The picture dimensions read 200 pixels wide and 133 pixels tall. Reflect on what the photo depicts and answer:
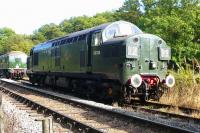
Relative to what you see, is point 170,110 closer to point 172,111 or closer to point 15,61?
point 172,111

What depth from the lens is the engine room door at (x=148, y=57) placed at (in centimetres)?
1561

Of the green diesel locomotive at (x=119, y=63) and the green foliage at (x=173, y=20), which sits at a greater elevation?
the green foliage at (x=173, y=20)

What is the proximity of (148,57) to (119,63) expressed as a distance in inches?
50.7

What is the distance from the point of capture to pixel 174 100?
1612cm

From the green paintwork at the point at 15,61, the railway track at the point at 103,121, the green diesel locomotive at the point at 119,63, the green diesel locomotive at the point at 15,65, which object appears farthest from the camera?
the green paintwork at the point at 15,61

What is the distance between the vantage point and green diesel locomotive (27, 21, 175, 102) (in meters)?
15.1

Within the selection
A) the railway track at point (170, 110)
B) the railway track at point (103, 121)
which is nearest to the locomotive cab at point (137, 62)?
the railway track at point (170, 110)

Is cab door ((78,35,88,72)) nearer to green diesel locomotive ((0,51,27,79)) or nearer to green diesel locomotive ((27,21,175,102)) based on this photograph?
green diesel locomotive ((27,21,175,102))

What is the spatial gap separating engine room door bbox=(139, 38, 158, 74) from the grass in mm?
1381

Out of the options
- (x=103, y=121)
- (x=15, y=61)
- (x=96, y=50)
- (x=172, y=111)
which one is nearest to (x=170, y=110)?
(x=172, y=111)

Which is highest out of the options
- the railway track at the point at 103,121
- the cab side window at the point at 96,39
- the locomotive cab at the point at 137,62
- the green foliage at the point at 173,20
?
the green foliage at the point at 173,20

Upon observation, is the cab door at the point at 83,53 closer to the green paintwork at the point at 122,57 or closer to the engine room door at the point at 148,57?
the green paintwork at the point at 122,57

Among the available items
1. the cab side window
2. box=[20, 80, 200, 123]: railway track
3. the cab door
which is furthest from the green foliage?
box=[20, 80, 200, 123]: railway track

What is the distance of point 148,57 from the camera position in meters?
15.8
